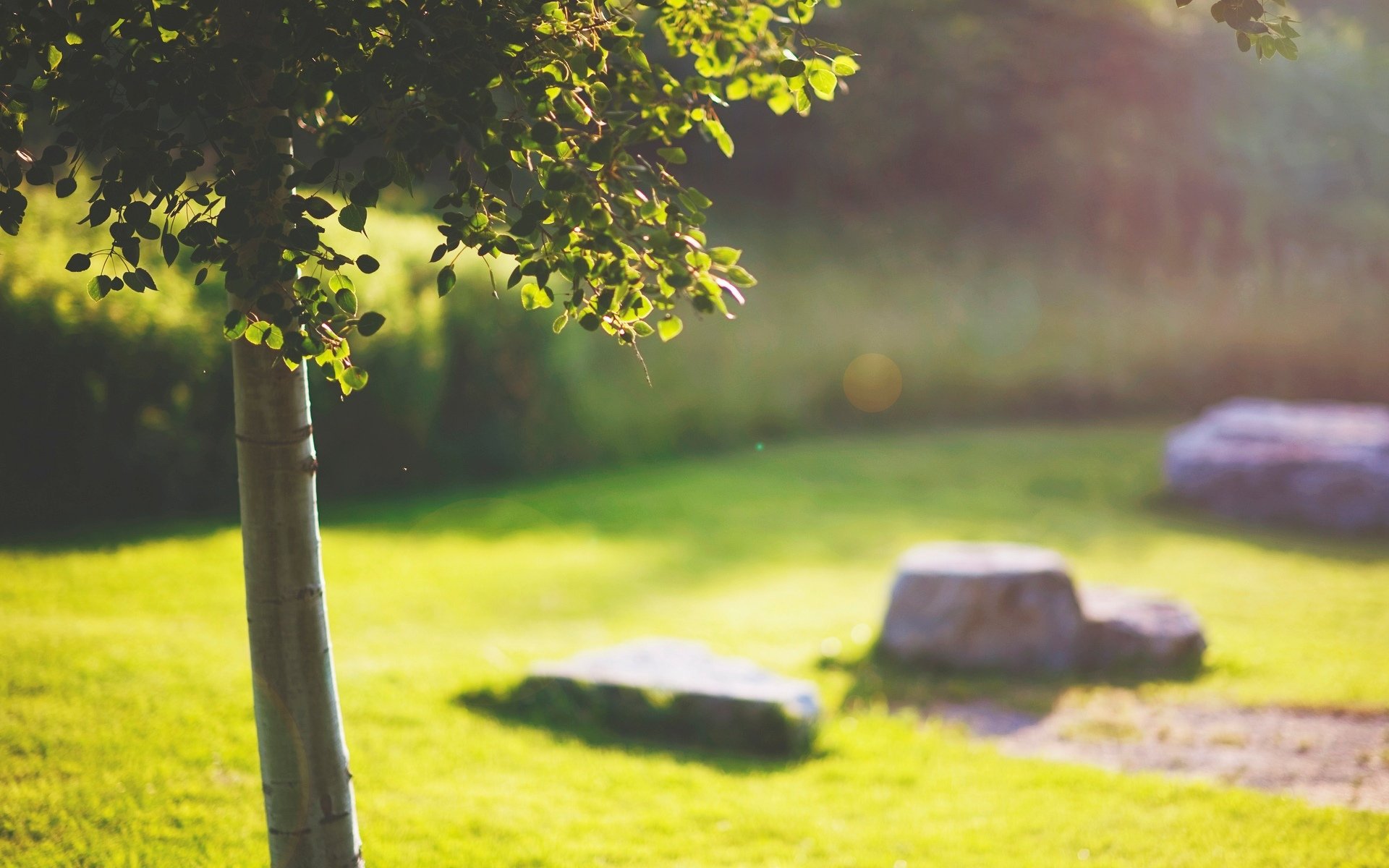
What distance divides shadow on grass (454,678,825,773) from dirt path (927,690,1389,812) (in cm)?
120

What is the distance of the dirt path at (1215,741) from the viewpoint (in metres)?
4.37

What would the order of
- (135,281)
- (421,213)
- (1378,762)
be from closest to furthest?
(135,281), (1378,762), (421,213)

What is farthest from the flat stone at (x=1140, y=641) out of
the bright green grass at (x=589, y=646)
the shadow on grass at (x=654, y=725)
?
the shadow on grass at (x=654, y=725)

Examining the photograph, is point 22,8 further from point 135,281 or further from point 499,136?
point 499,136

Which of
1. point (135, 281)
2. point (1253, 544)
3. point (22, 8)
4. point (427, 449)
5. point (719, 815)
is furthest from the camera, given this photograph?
point (427, 449)

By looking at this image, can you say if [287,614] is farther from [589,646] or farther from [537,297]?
[589,646]

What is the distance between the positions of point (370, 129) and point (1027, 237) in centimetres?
1837

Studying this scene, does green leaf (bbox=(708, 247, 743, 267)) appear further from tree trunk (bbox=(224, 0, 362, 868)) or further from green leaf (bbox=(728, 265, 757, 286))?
tree trunk (bbox=(224, 0, 362, 868))

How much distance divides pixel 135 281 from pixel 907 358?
14.4 meters

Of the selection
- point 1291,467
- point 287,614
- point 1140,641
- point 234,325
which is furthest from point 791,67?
point 1291,467

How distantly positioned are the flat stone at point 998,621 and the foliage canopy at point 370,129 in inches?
174

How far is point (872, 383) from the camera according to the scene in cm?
1555

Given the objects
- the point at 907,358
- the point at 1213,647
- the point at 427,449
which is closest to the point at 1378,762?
the point at 1213,647

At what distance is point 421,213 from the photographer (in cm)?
1373
